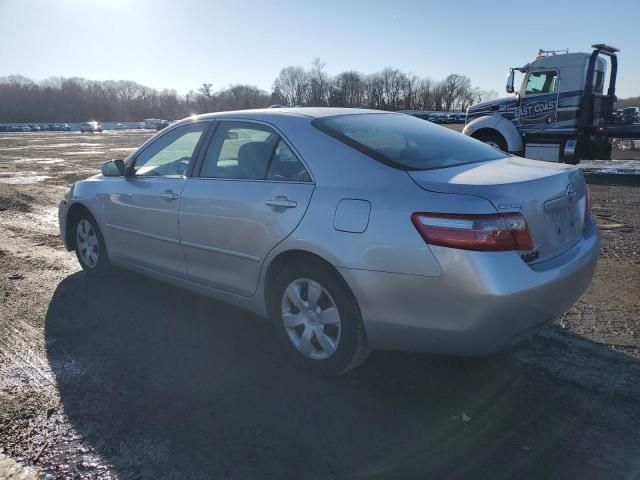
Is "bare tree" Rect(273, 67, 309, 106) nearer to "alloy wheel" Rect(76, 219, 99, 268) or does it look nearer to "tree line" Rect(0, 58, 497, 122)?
"tree line" Rect(0, 58, 497, 122)

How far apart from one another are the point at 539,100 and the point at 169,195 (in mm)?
12770

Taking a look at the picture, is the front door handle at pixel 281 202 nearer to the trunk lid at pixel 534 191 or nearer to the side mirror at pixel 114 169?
the trunk lid at pixel 534 191

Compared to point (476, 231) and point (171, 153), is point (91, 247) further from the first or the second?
point (476, 231)

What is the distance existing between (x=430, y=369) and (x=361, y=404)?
0.64 meters

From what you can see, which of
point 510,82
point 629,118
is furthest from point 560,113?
point 629,118

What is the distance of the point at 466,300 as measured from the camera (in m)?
2.60

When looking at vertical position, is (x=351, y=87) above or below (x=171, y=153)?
above

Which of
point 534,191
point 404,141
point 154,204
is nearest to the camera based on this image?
point 534,191

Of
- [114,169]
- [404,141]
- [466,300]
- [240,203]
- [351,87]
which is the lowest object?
[466,300]

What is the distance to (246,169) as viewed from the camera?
374 cm

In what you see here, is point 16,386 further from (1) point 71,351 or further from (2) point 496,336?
(2) point 496,336

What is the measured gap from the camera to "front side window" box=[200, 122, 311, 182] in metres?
3.49

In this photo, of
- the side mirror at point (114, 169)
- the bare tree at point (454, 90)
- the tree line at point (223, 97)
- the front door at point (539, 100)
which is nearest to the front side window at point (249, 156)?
the side mirror at point (114, 169)

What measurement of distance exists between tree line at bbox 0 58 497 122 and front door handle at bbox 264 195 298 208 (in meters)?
91.3
